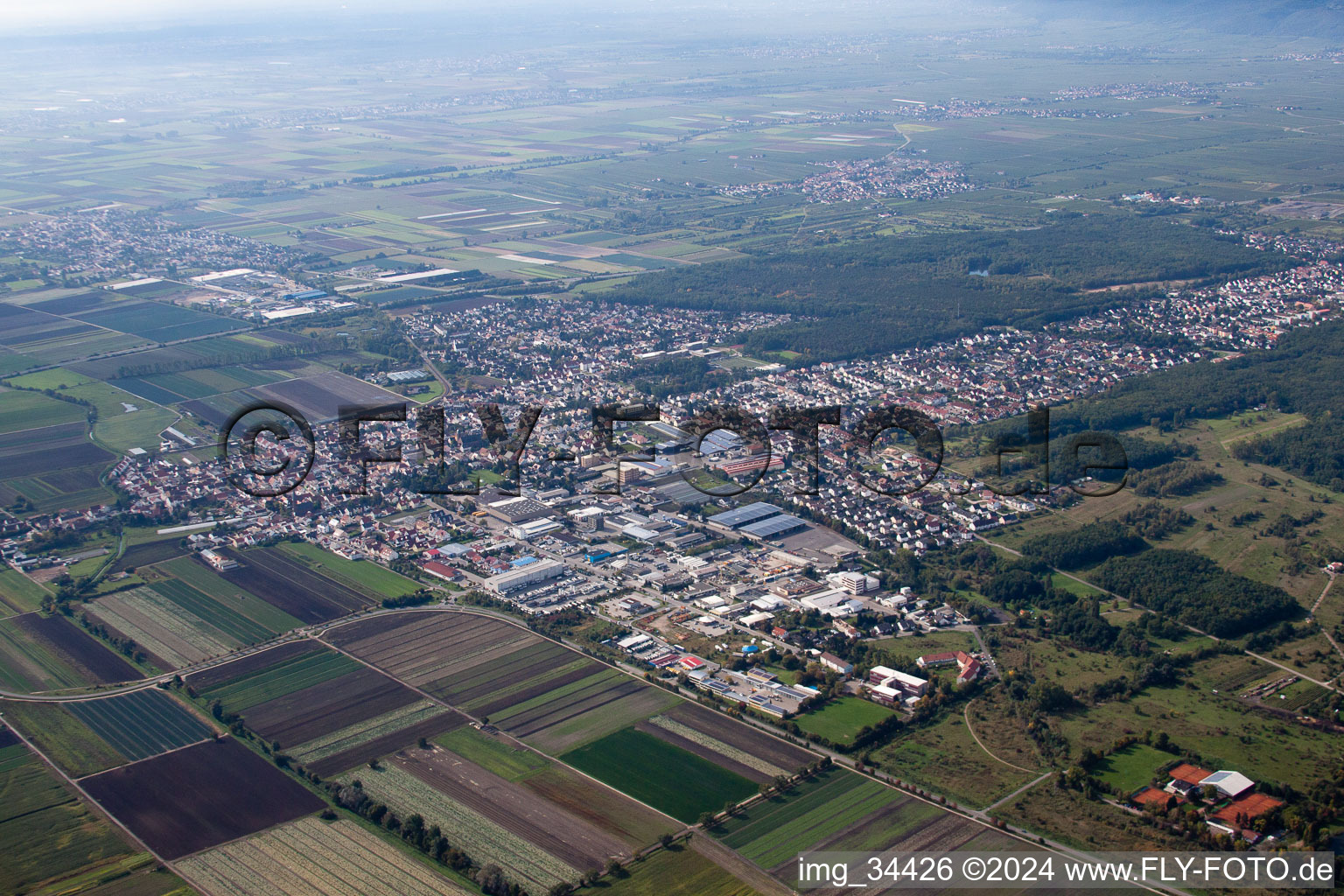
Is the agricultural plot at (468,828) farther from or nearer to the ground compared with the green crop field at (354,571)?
nearer to the ground

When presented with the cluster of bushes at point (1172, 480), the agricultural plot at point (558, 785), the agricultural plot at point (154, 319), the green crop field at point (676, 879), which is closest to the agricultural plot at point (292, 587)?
the agricultural plot at point (558, 785)

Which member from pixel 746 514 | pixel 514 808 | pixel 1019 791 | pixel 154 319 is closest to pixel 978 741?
pixel 1019 791

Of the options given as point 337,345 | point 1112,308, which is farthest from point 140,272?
point 1112,308

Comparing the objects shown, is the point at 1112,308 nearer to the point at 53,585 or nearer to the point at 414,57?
the point at 53,585

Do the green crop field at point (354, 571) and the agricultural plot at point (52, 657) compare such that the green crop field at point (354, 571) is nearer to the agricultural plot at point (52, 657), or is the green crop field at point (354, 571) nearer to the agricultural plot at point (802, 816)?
the agricultural plot at point (52, 657)

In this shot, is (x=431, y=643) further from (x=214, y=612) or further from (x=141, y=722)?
(x=141, y=722)

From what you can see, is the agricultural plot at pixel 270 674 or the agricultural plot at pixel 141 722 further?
the agricultural plot at pixel 270 674
